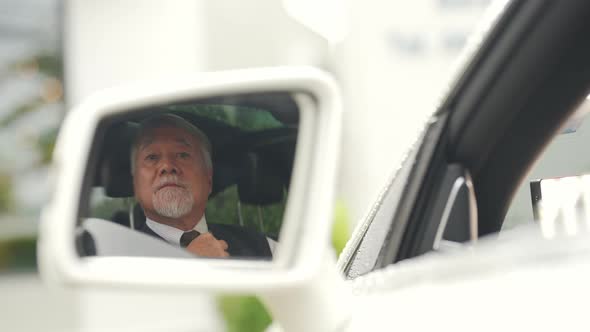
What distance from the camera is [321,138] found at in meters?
0.79

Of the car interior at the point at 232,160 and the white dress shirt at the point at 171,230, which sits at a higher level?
the car interior at the point at 232,160

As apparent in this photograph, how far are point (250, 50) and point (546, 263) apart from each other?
7757 millimetres

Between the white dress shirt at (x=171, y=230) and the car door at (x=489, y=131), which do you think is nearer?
the white dress shirt at (x=171, y=230)

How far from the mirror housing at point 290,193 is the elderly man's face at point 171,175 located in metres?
0.09

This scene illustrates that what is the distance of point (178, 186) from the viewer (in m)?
0.89

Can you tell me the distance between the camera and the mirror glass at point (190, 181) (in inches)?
33.8

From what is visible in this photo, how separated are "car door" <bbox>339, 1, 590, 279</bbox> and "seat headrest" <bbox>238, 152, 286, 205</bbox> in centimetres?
50

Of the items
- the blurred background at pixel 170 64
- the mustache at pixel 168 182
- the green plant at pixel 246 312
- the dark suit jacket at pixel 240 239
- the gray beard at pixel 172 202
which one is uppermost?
the mustache at pixel 168 182

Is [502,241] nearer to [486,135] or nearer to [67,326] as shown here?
[486,135]

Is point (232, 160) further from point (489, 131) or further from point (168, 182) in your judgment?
point (489, 131)

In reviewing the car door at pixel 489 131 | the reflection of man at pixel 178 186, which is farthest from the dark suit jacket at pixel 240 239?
the car door at pixel 489 131

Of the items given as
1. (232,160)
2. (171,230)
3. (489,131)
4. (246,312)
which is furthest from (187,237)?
(246,312)

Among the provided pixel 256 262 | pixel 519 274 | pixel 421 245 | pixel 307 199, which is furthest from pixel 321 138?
pixel 421 245

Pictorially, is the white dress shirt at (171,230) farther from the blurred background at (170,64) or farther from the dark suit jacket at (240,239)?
the blurred background at (170,64)
